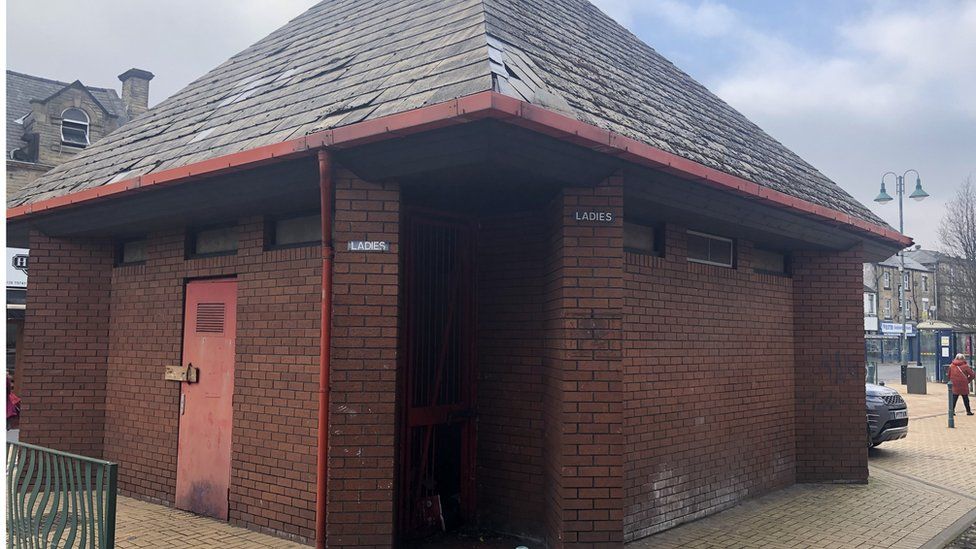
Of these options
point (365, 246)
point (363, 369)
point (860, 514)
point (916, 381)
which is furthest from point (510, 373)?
point (916, 381)

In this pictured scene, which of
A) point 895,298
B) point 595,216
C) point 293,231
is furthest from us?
point 895,298

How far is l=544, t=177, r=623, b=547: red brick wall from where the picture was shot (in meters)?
5.16

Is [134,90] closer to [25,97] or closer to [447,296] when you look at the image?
[25,97]

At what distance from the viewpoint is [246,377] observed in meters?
6.39

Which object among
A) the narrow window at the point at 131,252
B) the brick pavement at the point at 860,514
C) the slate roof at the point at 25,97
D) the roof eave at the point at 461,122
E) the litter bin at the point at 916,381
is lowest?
the brick pavement at the point at 860,514

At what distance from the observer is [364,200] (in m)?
5.28

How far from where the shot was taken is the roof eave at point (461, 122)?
168 inches

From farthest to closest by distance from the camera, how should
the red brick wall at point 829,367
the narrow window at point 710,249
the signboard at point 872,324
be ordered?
the signboard at point 872,324 → the red brick wall at point 829,367 → the narrow window at point 710,249

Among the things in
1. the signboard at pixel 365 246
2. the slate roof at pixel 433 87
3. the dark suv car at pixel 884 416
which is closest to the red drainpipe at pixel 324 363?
the signboard at pixel 365 246

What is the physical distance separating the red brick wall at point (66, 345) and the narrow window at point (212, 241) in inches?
61.5

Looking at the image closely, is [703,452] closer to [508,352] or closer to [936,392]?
[508,352]

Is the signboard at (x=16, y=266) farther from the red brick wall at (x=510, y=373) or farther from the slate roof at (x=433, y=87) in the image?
the red brick wall at (x=510, y=373)

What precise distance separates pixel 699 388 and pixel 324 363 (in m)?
3.89

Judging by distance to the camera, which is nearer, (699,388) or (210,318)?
(210,318)
